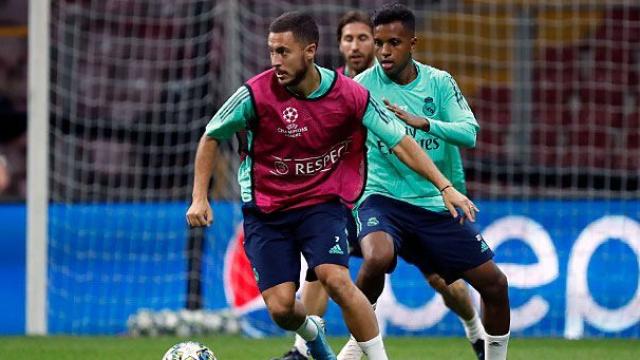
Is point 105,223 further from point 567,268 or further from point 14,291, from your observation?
point 567,268

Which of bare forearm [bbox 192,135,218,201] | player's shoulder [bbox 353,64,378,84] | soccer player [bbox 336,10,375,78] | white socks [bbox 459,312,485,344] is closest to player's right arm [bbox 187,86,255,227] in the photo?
bare forearm [bbox 192,135,218,201]

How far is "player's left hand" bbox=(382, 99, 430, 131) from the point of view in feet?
22.2

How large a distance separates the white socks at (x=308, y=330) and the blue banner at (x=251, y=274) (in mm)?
4478

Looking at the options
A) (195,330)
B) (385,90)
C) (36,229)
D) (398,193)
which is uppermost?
(385,90)

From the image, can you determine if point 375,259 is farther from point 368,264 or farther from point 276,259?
point 276,259

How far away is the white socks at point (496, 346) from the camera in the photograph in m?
7.22

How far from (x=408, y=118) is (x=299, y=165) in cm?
62

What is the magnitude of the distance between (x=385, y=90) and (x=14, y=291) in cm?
577

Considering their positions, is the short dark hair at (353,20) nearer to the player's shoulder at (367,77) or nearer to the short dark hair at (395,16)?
the player's shoulder at (367,77)

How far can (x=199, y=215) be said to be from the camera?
20.9 feet

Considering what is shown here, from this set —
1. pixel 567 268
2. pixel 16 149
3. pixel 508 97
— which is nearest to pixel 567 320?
pixel 567 268

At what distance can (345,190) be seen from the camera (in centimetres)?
691

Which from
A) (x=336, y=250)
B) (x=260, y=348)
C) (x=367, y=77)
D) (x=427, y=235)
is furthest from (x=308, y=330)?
(x=260, y=348)

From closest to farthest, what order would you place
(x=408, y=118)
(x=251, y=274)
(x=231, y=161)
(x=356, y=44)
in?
1. (x=408, y=118)
2. (x=356, y=44)
3. (x=251, y=274)
4. (x=231, y=161)
